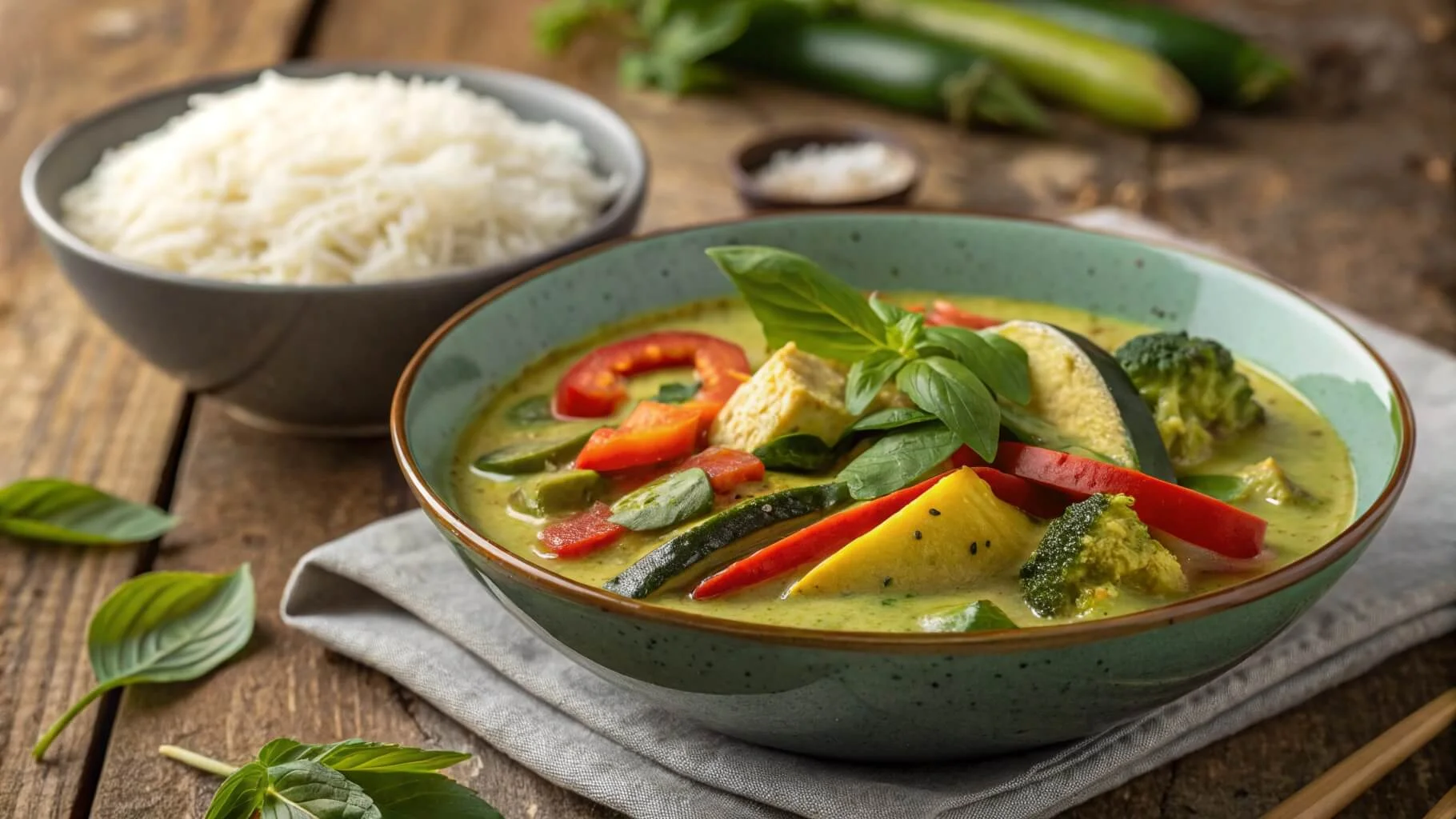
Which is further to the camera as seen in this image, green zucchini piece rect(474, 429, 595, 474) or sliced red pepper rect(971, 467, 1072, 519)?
green zucchini piece rect(474, 429, 595, 474)

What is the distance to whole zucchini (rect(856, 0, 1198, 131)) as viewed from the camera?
5086 millimetres

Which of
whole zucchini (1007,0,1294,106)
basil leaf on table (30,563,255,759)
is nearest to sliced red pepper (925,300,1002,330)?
basil leaf on table (30,563,255,759)

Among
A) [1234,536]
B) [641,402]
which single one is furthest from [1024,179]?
[1234,536]

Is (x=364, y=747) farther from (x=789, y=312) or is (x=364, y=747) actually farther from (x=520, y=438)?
(x=789, y=312)

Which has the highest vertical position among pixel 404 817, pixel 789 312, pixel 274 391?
pixel 789 312

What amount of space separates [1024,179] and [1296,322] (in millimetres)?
2026

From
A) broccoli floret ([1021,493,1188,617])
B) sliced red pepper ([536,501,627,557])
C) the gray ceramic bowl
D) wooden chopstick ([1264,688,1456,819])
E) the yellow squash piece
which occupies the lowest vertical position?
the gray ceramic bowl

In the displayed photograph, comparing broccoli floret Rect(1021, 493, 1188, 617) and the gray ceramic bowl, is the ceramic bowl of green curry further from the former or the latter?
the gray ceramic bowl

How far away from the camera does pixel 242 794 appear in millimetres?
2156

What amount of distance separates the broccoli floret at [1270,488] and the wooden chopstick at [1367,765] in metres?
0.39

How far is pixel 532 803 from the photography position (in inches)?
93.0

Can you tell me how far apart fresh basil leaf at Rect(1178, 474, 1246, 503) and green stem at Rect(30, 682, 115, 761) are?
187 cm

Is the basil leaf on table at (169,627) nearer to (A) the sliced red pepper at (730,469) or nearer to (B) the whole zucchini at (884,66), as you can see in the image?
(A) the sliced red pepper at (730,469)

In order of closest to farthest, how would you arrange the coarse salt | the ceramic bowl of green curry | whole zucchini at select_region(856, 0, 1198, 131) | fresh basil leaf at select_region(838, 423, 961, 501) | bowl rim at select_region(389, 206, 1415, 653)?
bowl rim at select_region(389, 206, 1415, 653), the ceramic bowl of green curry, fresh basil leaf at select_region(838, 423, 961, 501), the coarse salt, whole zucchini at select_region(856, 0, 1198, 131)
